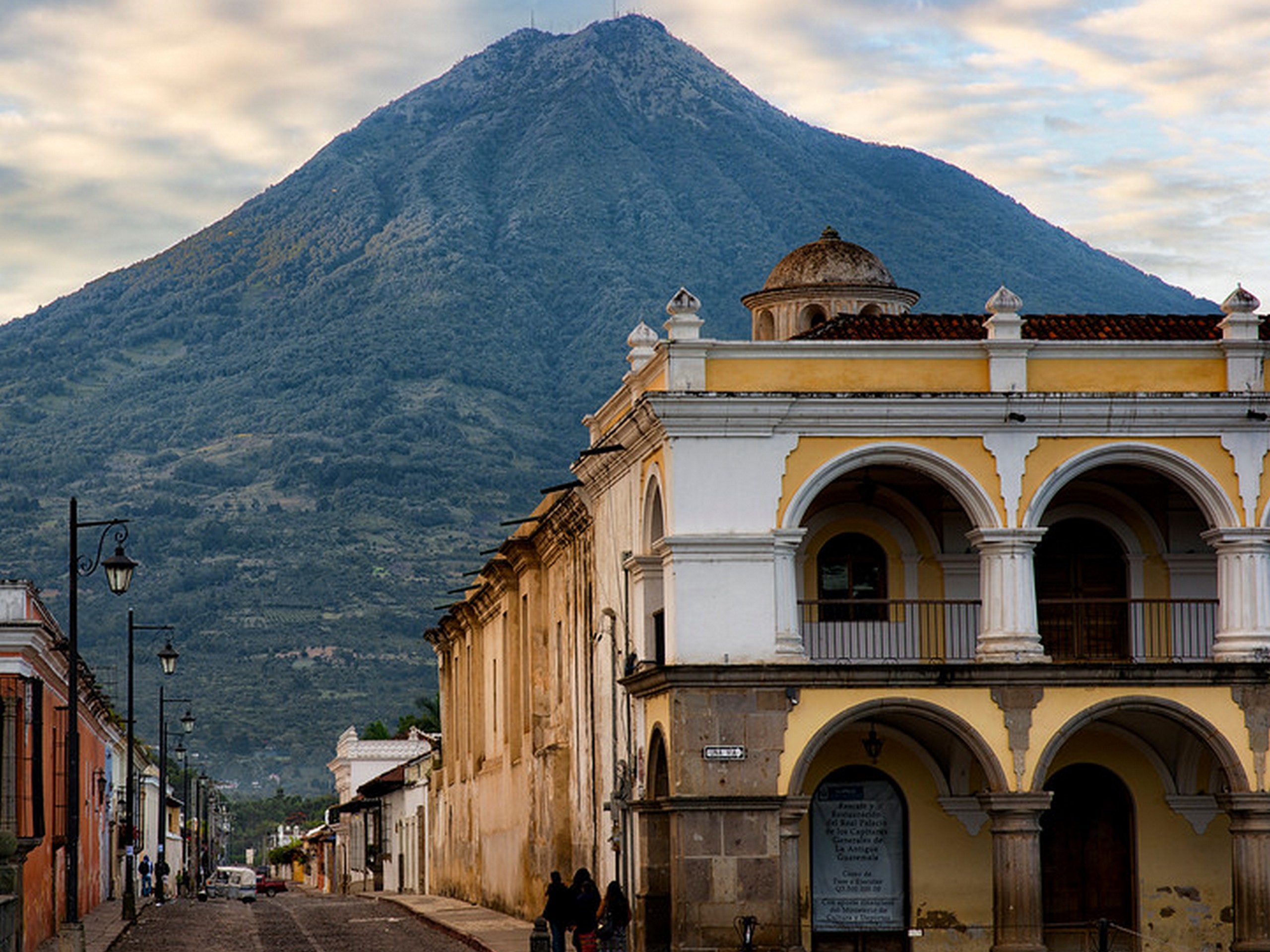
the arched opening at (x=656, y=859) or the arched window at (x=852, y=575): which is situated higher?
the arched window at (x=852, y=575)

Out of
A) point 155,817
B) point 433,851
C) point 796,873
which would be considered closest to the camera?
point 796,873

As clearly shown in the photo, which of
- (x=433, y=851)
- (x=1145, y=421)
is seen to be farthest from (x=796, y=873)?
(x=433, y=851)

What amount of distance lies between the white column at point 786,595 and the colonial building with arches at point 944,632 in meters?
0.04

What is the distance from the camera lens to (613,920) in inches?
1206

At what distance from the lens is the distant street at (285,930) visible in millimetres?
40062

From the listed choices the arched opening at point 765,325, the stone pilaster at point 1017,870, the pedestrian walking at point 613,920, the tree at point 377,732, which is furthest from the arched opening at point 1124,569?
the tree at point 377,732

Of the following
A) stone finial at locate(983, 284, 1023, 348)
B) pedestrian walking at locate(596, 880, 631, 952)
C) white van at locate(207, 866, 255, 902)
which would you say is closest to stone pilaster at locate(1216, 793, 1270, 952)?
stone finial at locate(983, 284, 1023, 348)

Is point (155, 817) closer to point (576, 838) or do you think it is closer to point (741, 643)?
point (576, 838)

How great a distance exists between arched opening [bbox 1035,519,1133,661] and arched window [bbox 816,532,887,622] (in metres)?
2.31

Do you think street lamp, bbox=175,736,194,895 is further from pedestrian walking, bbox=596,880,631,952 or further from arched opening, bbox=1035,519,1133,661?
arched opening, bbox=1035,519,1133,661

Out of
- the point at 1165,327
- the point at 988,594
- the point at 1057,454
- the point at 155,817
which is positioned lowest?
the point at 155,817

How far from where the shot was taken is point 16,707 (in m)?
35.9

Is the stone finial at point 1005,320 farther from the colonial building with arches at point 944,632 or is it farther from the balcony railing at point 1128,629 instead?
the balcony railing at point 1128,629

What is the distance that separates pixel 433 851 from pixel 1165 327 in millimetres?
38294
